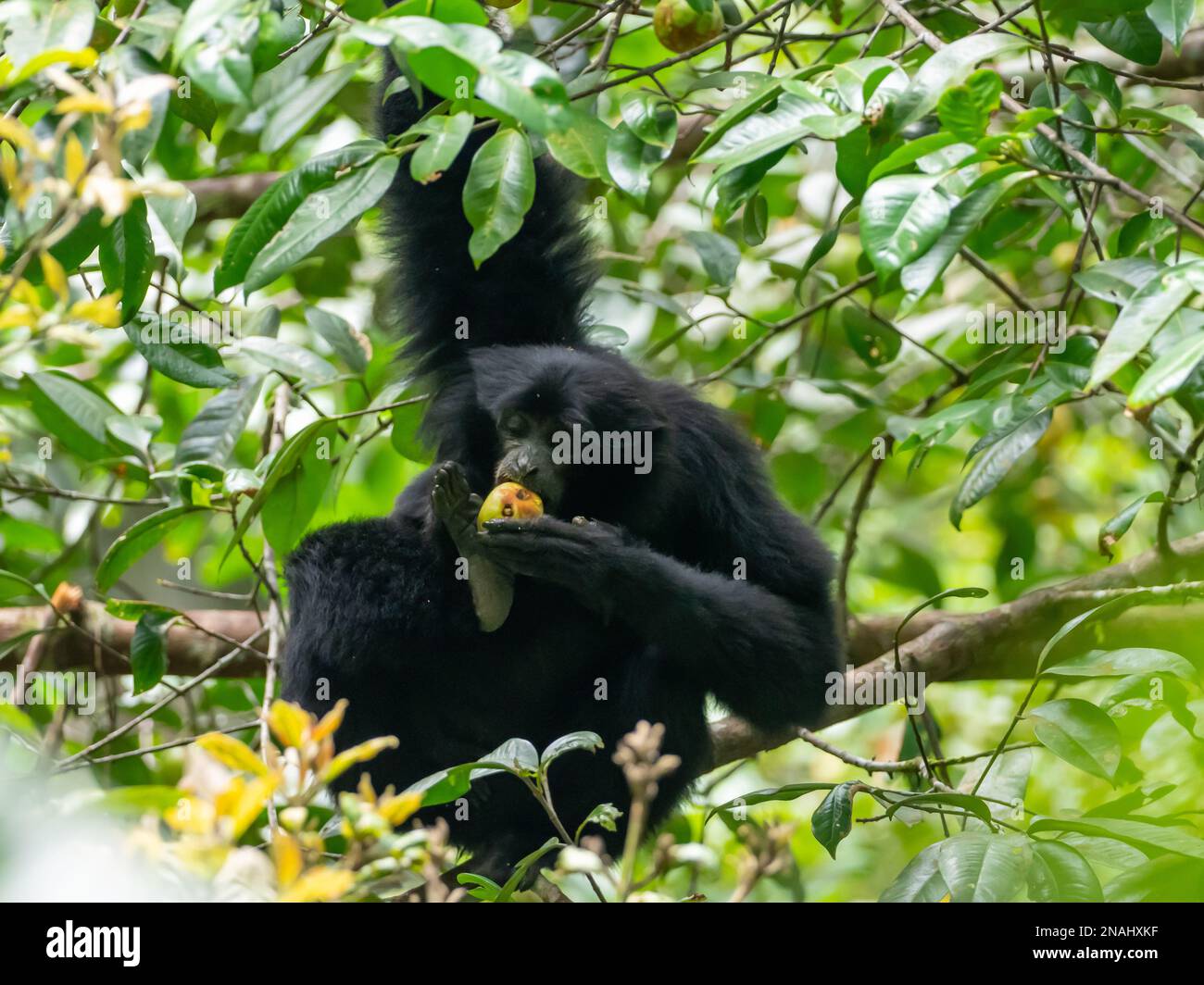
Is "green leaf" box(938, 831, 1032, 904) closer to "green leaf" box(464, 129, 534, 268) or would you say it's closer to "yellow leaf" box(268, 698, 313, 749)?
"yellow leaf" box(268, 698, 313, 749)

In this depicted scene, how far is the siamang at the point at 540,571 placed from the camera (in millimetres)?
4004

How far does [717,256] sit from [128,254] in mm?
2297

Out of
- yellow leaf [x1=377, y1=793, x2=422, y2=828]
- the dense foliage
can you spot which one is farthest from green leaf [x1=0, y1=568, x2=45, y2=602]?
yellow leaf [x1=377, y1=793, x2=422, y2=828]

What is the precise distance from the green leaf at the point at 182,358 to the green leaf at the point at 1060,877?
8.37ft

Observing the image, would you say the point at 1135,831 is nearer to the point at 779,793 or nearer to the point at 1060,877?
the point at 1060,877

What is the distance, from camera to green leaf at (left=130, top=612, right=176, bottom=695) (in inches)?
154

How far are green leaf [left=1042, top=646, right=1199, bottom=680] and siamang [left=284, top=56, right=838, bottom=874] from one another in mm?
1103

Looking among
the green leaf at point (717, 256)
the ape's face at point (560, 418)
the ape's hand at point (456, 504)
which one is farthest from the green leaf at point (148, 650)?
the green leaf at point (717, 256)

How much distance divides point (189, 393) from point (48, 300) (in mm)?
812

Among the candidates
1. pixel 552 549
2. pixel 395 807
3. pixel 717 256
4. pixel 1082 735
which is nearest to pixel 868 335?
pixel 717 256

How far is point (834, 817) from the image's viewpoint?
321cm

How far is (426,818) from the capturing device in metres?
4.45
